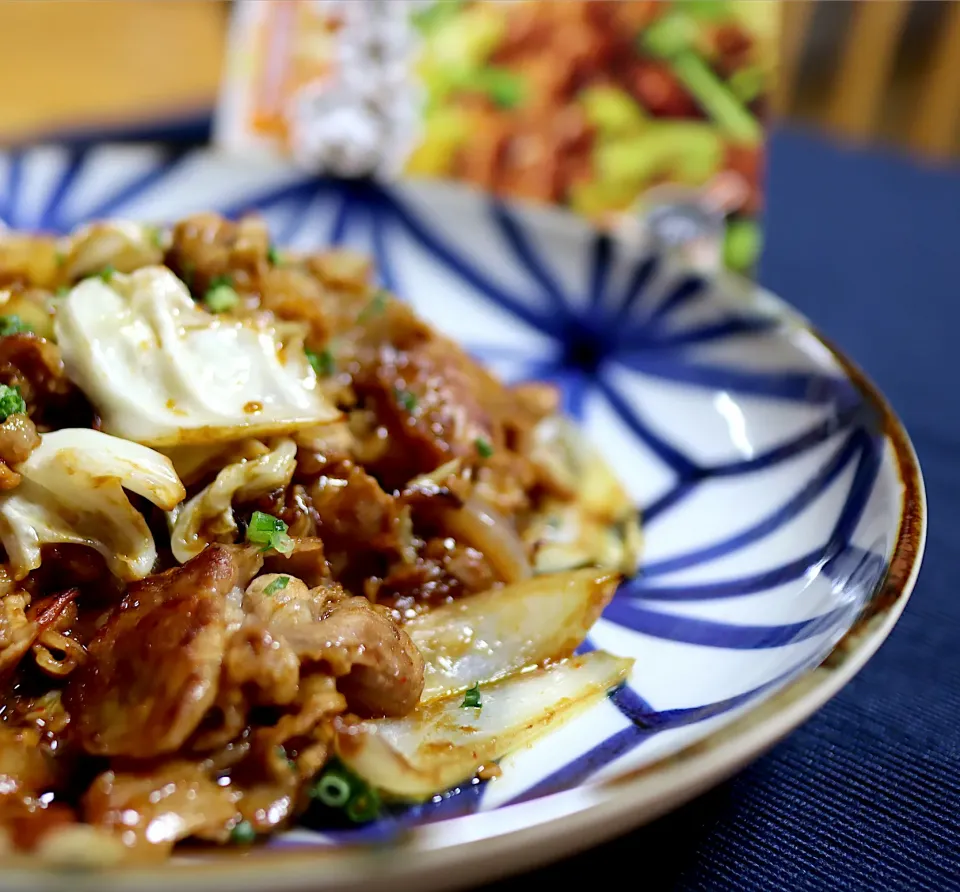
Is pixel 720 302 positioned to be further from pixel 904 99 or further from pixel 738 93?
pixel 904 99

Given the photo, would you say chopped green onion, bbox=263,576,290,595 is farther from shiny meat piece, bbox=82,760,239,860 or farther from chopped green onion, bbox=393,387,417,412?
chopped green onion, bbox=393,387,417,412

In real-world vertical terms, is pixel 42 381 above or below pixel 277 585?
Result: above

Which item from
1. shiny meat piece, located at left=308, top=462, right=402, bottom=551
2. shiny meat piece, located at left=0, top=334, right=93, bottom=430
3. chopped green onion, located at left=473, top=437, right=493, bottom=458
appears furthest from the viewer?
chopped green onion, located at left=473, top=437, right=493, bottom=458

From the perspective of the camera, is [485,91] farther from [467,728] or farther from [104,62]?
[467,728]

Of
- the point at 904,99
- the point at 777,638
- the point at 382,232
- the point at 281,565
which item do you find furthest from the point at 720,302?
the point at 904,99

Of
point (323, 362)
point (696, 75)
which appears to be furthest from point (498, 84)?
point (323, 362)

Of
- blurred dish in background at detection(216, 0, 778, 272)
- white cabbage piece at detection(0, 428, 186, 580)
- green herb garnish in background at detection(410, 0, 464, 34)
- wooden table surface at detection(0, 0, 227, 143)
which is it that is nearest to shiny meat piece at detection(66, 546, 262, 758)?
white cabbage piece at detection(0, 428, 186, 580)
